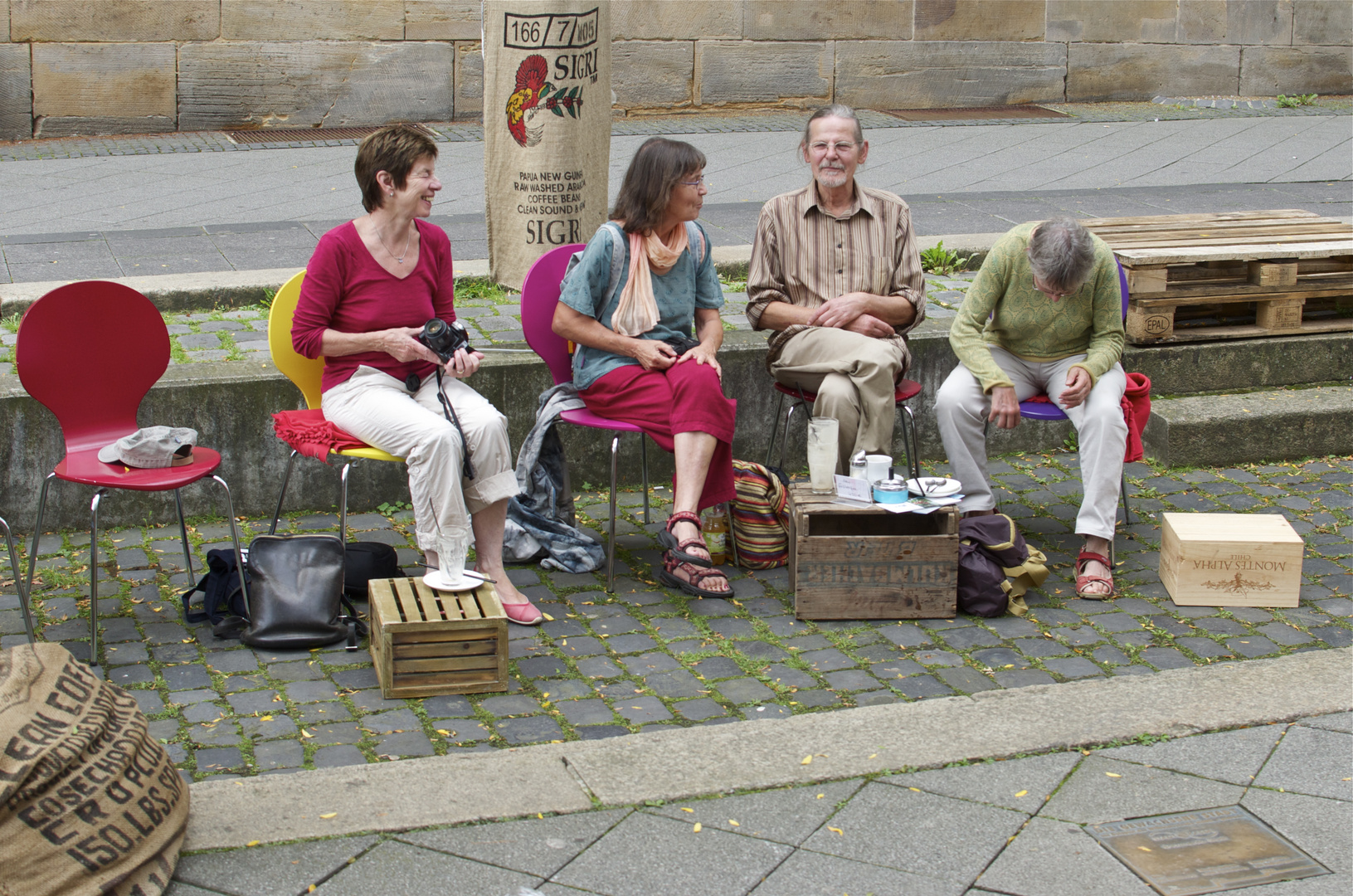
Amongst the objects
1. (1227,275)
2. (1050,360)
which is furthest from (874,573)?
(1227,275)

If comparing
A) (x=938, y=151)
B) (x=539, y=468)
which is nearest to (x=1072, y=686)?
(x=539, y=468)

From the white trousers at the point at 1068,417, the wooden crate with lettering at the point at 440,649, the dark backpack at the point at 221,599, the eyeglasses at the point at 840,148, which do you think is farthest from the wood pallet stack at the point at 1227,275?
the dark backpack at the point at 221,599

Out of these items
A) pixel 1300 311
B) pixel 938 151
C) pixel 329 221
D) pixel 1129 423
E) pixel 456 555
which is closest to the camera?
pixel 456 555

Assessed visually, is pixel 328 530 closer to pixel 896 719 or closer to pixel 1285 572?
pixel 896 719

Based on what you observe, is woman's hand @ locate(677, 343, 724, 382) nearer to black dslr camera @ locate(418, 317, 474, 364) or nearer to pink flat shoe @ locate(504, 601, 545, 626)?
black dslr camera @ locate(418, 317, 474, 364)

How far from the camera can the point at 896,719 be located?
3.64 metres

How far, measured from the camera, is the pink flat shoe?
4.28 meters

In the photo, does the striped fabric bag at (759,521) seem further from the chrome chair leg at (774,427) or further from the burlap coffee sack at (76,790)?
the burlap coffee sack at (76,790)

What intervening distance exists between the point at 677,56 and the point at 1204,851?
10240 mm

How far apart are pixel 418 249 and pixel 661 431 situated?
0.96 metres

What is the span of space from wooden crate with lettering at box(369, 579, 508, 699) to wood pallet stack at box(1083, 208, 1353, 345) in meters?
3.28

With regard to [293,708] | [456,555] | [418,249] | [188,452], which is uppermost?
[418,249]

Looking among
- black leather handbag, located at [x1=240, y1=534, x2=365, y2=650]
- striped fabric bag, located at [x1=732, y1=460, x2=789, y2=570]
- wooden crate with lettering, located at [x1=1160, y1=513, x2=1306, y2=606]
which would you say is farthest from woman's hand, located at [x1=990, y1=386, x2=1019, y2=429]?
black leather handbag, located at [x1=240, y1=534, x2=365, y2=650]

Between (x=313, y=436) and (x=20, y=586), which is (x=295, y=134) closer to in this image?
(x=313, y=436)
